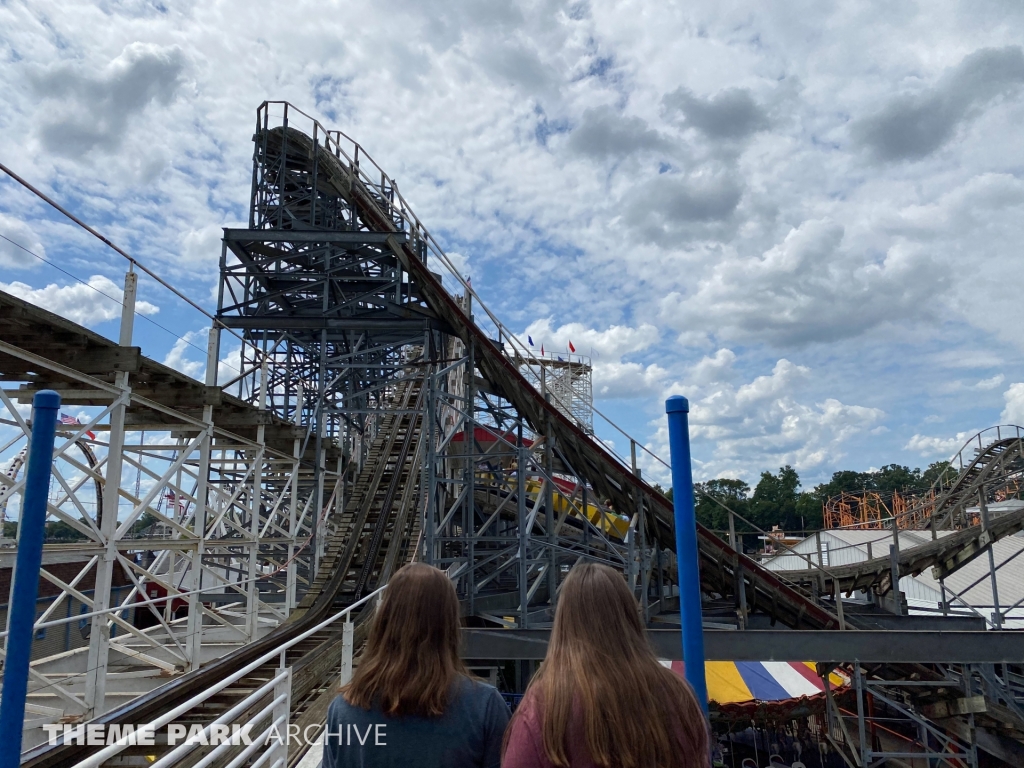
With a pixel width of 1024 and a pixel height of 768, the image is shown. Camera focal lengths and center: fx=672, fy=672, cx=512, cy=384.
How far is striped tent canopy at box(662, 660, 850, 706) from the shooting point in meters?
14.1

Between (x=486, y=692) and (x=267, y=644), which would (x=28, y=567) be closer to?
(x=486, y=692)

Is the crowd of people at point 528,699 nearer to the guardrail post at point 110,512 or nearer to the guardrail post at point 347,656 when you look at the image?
the guardrail post at point 347,656

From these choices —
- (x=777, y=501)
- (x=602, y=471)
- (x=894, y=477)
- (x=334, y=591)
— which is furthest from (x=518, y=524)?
(x=894, y=477)

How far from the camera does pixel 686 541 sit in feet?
11.2

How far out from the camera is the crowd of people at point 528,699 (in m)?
1.73

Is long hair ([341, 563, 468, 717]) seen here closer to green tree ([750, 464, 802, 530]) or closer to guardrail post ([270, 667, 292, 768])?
guardrail post ([270, 667, 292, 768])

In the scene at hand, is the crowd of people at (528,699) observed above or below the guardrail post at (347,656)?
above

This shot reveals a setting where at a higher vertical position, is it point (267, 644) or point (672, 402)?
point (672, 402)

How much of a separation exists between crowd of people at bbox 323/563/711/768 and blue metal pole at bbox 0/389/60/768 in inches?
57.4

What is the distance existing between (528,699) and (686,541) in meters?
1.79

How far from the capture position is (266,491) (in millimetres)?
19688

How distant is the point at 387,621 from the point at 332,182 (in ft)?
55.2

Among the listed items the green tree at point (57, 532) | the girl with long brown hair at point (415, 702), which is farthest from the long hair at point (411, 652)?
the green tree at point (57, 532)

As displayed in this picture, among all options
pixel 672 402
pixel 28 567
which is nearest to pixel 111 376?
pixel 28 567
